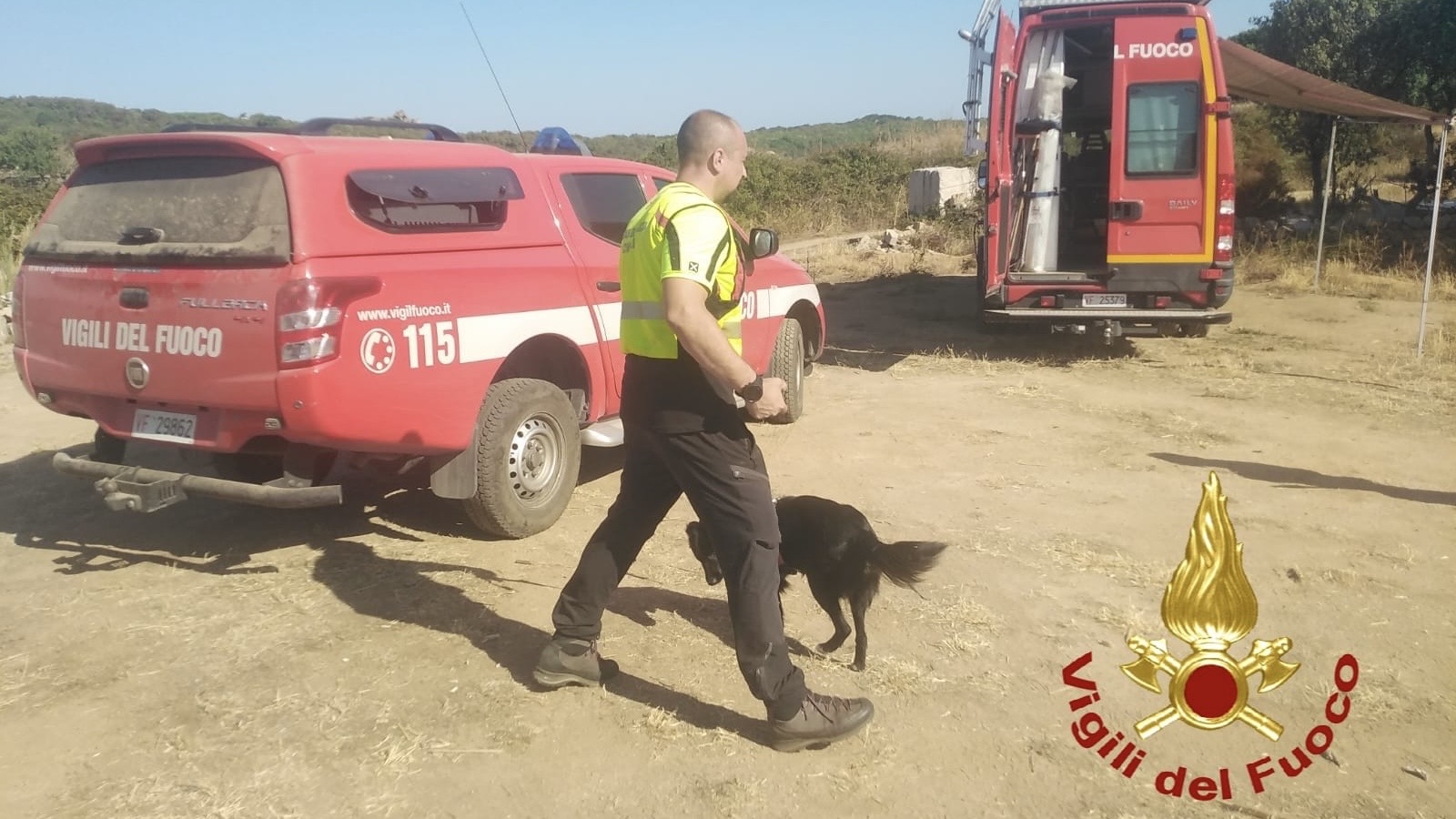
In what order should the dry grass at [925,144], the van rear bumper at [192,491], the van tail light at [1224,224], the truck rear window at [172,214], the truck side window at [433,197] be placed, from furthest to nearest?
the dry grass at [925,144] → the van tail light at [1224,224] → the truck side window at [433,197] → the van rear bumper at [192,491] → the truck rear window at [172,214]

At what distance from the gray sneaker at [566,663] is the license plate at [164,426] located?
1.76 metres

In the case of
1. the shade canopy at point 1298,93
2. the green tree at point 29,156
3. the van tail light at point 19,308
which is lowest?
the van tail light at point 19,308

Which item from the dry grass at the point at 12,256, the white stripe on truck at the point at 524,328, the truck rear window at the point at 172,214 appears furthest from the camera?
the dry grass at the point at 12,256

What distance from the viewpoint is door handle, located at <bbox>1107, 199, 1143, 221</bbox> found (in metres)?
8.87

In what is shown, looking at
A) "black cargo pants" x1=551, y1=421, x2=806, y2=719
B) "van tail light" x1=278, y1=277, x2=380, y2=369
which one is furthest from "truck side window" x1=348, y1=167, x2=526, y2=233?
"black cargo pants" x1=551, y1=421, x2=806, y2=719

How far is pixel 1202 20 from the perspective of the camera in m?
8.57

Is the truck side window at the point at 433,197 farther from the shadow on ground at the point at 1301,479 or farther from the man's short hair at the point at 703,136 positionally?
the shadow on ground at the point at 1301,479

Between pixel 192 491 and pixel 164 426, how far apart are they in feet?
0.95

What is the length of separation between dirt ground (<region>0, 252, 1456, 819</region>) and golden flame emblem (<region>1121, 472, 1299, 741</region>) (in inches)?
3.0

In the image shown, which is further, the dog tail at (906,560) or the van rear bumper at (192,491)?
the van rear bumper at (192,491)

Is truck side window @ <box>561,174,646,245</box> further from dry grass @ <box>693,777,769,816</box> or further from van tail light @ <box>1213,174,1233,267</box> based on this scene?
van tail light @ <box>1213,174,1233,267</box>

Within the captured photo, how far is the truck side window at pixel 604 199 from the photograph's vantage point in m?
5.36

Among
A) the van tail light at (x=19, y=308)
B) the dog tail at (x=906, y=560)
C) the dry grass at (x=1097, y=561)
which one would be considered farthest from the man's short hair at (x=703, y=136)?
the van tail light at (x=19, y=308)

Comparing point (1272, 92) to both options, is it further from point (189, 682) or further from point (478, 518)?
point (189, 682)
